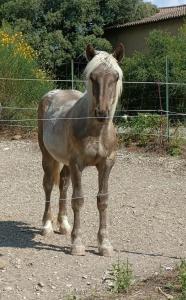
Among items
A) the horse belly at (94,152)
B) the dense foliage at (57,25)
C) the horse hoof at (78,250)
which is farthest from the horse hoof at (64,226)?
the dense foliage at (57,25)

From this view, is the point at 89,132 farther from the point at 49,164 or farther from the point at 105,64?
the point at 49,164

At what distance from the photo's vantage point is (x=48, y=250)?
5.82 m

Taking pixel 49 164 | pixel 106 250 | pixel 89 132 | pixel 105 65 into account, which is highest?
pixel 105 65

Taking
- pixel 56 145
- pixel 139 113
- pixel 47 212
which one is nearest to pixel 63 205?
pixel 47 212

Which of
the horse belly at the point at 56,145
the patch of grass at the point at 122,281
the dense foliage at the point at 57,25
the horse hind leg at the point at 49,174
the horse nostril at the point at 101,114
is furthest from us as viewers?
the dense foliage at the point at 57,25

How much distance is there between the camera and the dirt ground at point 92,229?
16.1 feet

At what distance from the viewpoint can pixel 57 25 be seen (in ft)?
84.9

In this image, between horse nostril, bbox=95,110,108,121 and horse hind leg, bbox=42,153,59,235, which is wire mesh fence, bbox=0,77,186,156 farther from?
horse nostril, bbox=95,110,108,121

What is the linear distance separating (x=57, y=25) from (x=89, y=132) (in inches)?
834

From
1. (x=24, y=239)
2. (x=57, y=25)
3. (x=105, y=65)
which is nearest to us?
(x=105, y=65)

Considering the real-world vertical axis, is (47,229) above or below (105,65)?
below

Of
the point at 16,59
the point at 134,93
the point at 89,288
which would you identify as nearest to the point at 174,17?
the point at 134,93

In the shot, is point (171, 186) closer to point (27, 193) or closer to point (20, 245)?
point (27, 193)

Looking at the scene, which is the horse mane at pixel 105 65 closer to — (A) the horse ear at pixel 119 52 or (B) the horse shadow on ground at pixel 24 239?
(A) the horse ear at pixel 119 52
